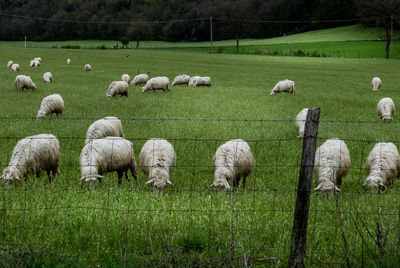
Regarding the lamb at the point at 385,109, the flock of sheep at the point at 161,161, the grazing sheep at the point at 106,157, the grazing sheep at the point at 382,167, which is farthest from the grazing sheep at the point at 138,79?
the grazing sheep at the point at 382,167

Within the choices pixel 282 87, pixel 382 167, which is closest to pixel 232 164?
pixel 382 167

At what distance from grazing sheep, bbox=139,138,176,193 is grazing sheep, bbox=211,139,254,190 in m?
0.96

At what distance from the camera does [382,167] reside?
8805 millimetres

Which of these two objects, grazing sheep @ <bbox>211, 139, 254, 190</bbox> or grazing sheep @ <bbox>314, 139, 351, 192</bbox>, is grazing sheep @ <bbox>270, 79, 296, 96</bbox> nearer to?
grazing sheep @ <bbox>314, 139, 351, 192</bbox>

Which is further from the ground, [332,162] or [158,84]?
[158,84]

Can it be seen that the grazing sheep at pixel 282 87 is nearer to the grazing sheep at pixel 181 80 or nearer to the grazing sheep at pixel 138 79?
the grazing sheep at pixel 181 80

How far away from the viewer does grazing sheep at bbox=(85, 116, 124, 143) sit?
11.1 m

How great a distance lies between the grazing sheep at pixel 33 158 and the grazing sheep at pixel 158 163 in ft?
6.17

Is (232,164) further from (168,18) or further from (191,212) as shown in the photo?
(168,18)

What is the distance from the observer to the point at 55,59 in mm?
51531

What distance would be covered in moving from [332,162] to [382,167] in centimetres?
98

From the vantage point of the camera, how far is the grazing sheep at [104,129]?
36.4 ft

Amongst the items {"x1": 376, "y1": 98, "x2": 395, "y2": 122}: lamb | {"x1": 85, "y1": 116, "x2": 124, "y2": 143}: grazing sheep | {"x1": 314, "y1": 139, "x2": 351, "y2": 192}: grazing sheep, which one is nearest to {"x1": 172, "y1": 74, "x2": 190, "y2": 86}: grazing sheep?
{"x1": 376, "y1": 98, "x2": 395, "y2": 122}: lamb

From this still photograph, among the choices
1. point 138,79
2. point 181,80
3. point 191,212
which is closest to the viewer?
point 191,212
